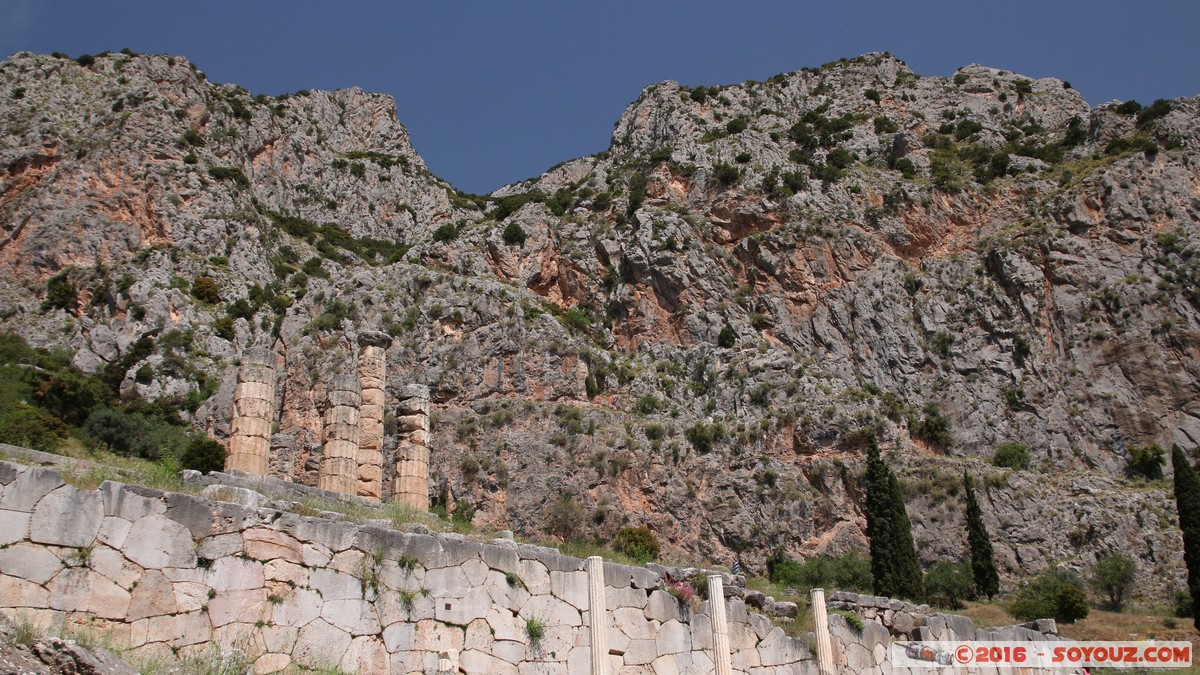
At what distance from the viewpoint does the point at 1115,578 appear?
34.9 meters

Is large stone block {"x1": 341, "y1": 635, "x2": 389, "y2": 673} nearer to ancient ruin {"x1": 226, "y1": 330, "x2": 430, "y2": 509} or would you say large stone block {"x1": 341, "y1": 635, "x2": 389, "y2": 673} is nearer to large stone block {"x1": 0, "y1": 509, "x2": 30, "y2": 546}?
large stone block {"x1": 0, "y1": 509, "x2": 30, "y2": 546}

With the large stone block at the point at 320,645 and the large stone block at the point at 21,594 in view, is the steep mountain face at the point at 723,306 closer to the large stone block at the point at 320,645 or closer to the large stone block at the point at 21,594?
the large stone block at the point at 320,645

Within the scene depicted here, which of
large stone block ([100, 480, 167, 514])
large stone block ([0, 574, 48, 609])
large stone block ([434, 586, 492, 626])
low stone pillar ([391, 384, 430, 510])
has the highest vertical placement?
low stone pillar ([391, 384, 430, 510])

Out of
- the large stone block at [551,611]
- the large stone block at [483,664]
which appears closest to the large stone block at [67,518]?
the large stone block at [483,664]

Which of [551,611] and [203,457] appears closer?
[551,611]

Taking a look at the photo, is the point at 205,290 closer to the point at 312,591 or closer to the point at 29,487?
the point at 312,591

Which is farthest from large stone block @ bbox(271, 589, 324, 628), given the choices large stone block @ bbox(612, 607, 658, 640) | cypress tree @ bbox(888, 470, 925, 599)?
cypress tree @ bbox(888, 470, 925, 599)

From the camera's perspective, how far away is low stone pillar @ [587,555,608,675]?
12938mm

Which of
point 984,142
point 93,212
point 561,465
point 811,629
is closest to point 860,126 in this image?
point 984,142

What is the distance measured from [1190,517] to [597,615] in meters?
28.1

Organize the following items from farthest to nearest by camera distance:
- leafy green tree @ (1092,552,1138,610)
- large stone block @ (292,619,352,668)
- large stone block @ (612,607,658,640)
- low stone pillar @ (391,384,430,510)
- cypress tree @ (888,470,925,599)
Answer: leafy green tree @ (1092,552,1138,610) < cypress tree @ (888,470,925,599) < low stone pillar @ (391,384,430,510) < large stone block @ (612,607,658,640) < large stone block @ (292,619,352,668)

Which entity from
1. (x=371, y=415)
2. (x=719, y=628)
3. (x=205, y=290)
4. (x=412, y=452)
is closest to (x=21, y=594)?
(x=719, y=628)

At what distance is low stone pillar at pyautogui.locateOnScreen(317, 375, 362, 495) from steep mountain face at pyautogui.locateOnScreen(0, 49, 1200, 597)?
18009mm

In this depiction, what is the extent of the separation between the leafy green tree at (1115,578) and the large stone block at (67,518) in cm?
3546
